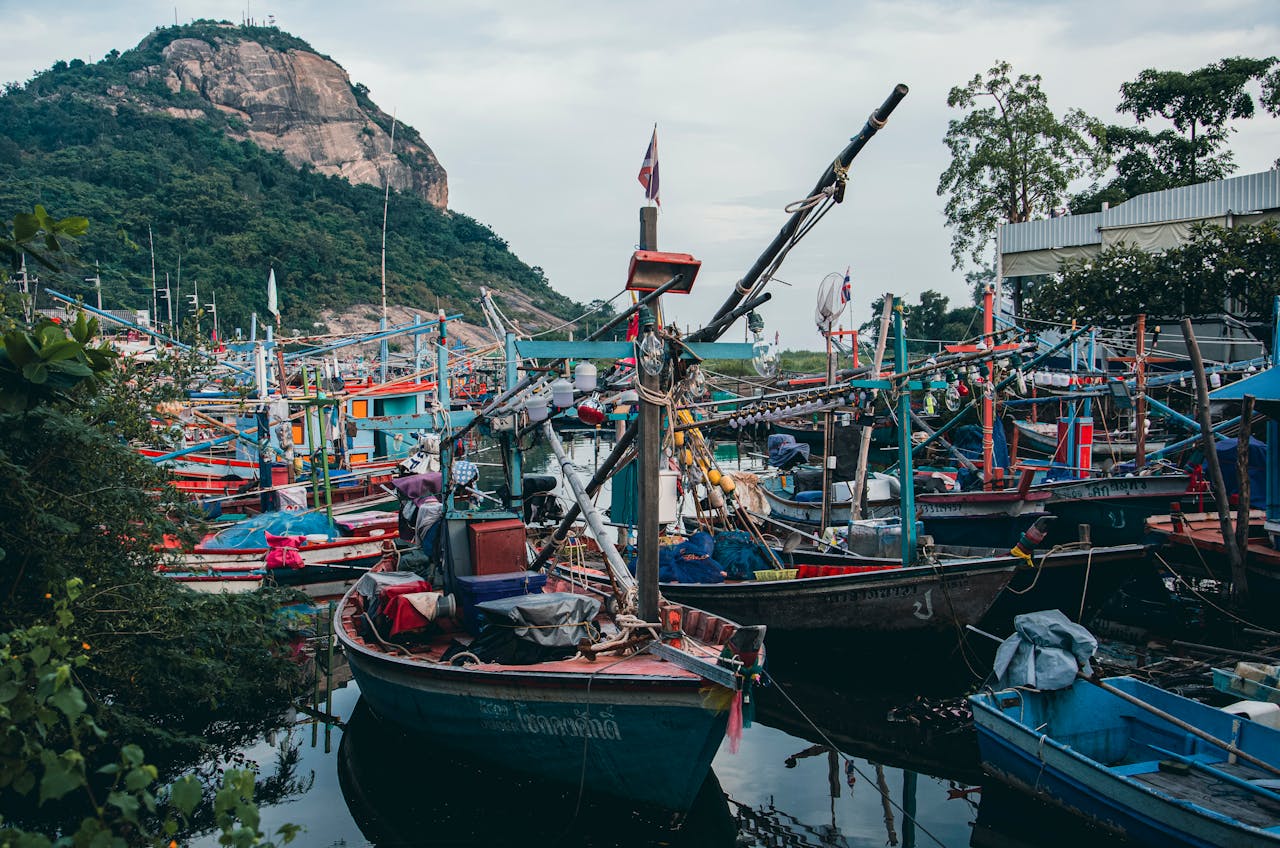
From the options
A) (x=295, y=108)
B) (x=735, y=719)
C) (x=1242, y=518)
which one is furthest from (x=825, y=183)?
(x=295, y=108)

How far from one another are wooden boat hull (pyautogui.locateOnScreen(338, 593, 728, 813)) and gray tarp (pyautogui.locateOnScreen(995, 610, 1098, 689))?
3.58 m

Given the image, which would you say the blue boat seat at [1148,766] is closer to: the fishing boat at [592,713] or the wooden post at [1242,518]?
the fishing boat at [592,713]

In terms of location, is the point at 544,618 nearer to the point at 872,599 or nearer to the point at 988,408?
the point at 872,599

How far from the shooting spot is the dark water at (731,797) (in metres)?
9.06

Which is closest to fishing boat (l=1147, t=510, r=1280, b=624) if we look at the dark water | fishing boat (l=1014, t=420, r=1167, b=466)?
the dark water

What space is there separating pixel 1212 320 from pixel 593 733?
25431 mm

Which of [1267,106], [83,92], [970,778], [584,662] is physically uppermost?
[83,92]

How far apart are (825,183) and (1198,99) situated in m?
32.5

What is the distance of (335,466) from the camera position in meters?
29.3

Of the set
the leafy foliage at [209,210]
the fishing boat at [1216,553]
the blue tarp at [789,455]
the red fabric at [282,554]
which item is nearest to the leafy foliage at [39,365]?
the red fabric at [282,554]

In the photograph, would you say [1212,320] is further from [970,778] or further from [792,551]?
[970,778]

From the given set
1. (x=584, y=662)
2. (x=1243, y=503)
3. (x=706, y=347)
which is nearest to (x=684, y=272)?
(x=706, y=347)

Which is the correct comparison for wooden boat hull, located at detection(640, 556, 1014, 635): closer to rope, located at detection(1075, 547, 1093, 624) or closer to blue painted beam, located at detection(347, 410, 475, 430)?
rope, located at detection(1075, 547, 1093, 624)

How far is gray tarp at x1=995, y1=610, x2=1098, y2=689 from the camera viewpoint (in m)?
9.27
